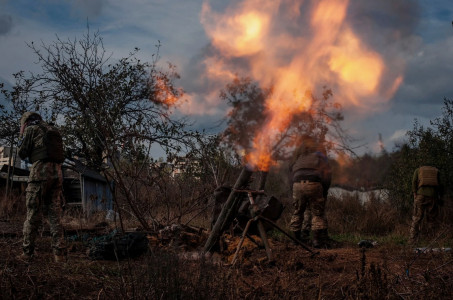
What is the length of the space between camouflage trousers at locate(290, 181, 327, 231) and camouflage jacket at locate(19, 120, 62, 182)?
4291 millimetres

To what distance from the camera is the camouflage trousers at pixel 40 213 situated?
656cm

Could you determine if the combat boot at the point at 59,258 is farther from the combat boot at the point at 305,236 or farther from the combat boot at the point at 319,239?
the combat boot at the point at 305,236

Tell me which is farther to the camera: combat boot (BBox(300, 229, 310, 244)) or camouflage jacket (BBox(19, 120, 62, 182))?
combat boot (BBox(300, 229, 310, 244))

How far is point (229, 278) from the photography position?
16.4 ft

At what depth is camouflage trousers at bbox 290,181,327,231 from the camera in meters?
8.42

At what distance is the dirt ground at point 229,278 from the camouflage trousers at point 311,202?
1.10 meters

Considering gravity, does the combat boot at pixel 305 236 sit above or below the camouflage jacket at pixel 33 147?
below

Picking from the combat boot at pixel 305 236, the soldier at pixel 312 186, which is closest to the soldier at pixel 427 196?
the combat boot at pixel 305 236

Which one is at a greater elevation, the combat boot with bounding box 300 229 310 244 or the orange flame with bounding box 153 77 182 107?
the orange flame with bounding box 153 77 182 107

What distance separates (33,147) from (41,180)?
573mm

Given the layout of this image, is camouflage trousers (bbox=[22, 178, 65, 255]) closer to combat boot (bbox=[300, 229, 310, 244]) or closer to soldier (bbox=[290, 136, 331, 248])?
soldier (bbox=[290, 136, 331, 248])

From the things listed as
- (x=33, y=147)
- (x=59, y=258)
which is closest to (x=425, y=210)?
(x=59, y=258)

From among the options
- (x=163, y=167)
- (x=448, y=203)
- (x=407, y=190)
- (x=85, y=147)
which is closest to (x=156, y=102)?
(x=85, y=147)

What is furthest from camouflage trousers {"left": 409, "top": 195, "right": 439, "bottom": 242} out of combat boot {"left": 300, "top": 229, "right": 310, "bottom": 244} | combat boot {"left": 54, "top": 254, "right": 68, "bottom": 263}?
combat boot {"left": 54, "top": 254, "right": 68, "bottom": 263}
